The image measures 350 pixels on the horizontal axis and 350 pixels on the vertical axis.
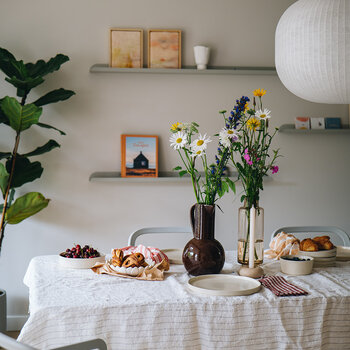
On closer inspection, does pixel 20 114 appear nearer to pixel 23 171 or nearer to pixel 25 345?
pixel 23 171

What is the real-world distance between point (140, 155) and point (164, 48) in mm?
802

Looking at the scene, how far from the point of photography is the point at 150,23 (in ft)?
11.9

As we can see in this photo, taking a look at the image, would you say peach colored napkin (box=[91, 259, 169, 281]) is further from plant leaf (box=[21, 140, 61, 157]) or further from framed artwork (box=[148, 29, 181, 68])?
framed artwork (box=[148, 29, 181, 68])

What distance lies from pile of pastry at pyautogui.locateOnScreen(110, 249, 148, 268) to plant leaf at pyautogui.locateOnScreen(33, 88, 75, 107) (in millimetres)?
1598

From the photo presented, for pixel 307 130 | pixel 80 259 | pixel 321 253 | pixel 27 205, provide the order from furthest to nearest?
pixel 307 130, pixel 27 205, pixel 321 253, pixel 80 259

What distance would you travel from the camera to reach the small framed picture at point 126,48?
11.7 feet

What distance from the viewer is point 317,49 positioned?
1.82 m

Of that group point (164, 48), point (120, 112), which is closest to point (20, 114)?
point (120, 112)

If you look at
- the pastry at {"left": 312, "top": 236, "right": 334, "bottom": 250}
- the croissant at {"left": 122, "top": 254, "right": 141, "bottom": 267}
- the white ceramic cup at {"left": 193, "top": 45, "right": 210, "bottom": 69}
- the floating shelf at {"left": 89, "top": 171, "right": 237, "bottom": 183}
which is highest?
the white ceramic cup at {"left": 193, "top": 45, "right": 210, "bottom": 69}

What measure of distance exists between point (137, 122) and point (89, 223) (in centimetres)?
83

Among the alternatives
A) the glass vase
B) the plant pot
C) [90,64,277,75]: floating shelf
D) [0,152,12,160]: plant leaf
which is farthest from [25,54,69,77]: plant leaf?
the glass vase

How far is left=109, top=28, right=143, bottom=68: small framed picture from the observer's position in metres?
3.57

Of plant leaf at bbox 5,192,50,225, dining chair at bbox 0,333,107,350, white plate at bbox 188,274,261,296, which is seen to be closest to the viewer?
dining chair at bbox 0,333,107,350

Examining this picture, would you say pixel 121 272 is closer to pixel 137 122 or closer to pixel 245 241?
pixel 245 241
